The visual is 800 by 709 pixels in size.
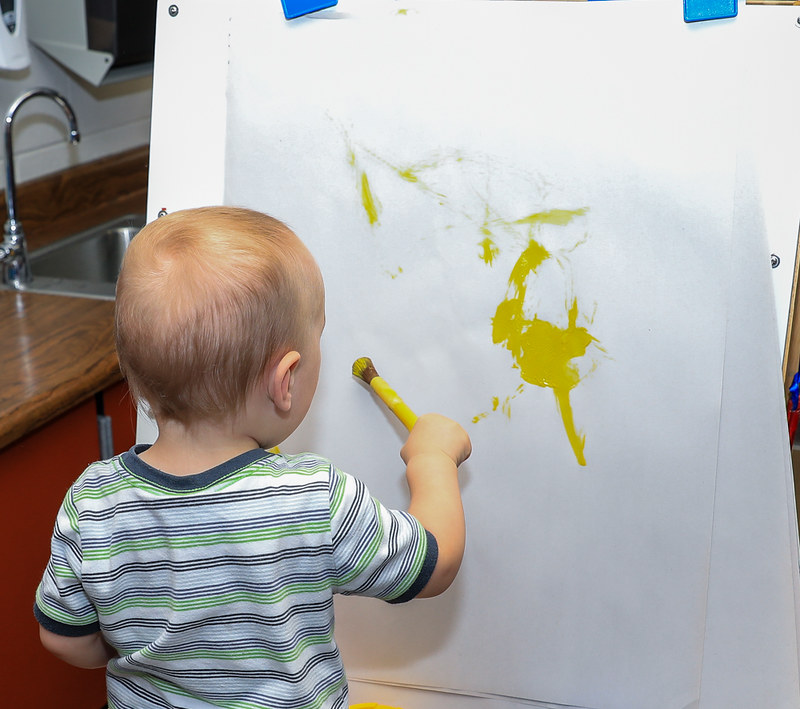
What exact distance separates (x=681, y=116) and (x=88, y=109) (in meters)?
1.62

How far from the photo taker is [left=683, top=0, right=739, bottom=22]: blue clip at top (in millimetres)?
819

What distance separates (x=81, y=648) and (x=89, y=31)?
144 centimetres

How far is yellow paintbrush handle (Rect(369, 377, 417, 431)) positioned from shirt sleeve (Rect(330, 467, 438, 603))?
19 centimetres

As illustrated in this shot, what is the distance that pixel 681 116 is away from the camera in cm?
84

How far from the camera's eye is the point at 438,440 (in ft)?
2.86

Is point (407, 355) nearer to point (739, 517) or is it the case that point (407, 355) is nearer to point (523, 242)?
point (523, 242)

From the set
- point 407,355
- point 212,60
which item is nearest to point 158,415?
point 407,355

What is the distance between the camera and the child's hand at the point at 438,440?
2.84 feet

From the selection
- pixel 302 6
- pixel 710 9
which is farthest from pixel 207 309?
pixel 710 9

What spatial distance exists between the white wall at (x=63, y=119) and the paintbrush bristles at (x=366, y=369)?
1.16 meters

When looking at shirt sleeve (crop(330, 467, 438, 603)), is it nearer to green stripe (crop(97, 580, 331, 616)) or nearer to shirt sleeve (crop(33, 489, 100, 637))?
green stripe (crop(97, 580, 331, 616))

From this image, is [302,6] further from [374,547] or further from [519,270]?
[374,547]

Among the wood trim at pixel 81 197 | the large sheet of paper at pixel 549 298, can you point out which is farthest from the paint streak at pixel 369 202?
the wood trim at pixel 81 197

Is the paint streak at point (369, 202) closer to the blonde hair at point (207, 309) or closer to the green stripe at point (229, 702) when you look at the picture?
the blonde hair at point (207, 309)
